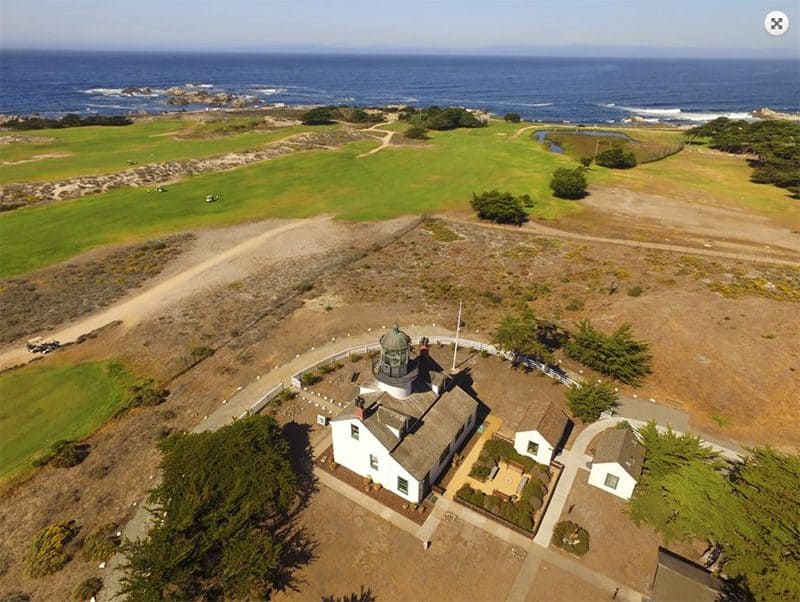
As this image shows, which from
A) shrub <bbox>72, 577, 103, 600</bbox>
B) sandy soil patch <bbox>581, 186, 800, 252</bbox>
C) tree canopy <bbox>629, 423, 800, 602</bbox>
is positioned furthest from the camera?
sandy soil patch <bbox>581, 186, 800, 252</bbox>

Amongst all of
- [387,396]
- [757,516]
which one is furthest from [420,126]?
[757,516]

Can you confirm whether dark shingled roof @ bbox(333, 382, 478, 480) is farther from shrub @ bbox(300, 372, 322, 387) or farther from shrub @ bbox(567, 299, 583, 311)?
shrub @ bbox(567, 299, 583, 311)

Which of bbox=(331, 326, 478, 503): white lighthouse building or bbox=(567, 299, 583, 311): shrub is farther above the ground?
bbox=(331, 326, 478, 503): white lighthouse building

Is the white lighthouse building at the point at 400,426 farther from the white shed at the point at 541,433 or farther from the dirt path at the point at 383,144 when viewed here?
the dirt path at the point at 383,144

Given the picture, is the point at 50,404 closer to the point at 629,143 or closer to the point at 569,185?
the point at 569,185

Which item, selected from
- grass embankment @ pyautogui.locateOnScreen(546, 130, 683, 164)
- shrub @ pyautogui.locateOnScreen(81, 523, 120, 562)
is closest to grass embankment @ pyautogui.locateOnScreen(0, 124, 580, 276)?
grass embankment @ pyautogui.locateOnScreen(546, 130, 683, 164)

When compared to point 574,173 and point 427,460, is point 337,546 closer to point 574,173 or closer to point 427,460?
point 427,460

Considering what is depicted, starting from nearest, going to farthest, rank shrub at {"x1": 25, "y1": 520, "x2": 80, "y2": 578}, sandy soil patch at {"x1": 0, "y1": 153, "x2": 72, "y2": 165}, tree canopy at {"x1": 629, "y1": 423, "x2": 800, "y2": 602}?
tree canopy at {"x1": 629, "y1": 423, "x2": 800, "y2": 602} < shrub at {"x1": 25, "y1": 520, "x2": 80, "y2": 578} < sandy soil patch at {"x1": 0, "y1": 153, "x2": 72, "y2": 165}

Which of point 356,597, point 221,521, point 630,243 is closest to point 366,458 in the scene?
point 356,597
